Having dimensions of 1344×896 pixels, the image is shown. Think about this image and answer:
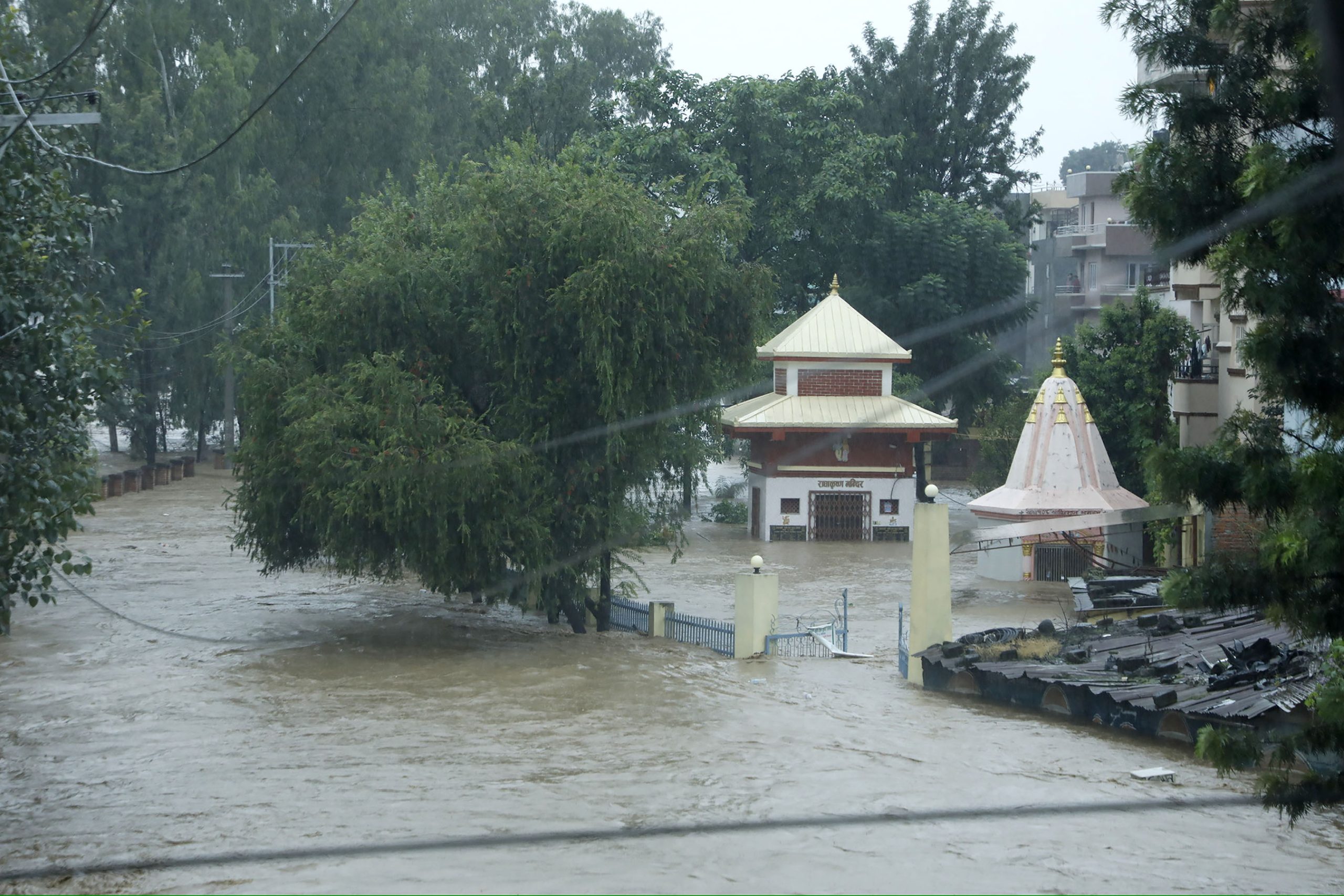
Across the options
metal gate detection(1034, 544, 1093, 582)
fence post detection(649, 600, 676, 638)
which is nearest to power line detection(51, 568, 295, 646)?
fence post detection(649, 600, 676, 638)

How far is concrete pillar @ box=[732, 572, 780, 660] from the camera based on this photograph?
22547 mm

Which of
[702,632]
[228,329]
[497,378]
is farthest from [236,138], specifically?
[702,632]

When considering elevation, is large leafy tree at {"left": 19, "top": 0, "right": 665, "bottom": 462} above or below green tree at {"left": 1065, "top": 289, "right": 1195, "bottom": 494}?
above

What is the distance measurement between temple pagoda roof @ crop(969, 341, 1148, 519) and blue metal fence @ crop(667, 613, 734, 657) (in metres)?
10.7

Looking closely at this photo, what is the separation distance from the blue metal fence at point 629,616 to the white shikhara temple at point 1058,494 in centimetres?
1046

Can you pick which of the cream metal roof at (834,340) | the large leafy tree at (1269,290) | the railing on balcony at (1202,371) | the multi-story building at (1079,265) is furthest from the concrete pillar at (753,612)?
the multi-story building at (1079,265)

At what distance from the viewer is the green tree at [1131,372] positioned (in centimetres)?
3416

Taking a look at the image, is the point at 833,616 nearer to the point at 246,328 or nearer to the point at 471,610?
the point at 471,610

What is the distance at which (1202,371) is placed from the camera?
97.0 feet

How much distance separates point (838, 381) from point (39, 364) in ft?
103

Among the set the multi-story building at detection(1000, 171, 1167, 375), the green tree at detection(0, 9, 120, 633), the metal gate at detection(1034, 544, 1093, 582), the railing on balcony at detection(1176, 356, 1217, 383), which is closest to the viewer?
the green tree at detection(0, 9, 120, 633)

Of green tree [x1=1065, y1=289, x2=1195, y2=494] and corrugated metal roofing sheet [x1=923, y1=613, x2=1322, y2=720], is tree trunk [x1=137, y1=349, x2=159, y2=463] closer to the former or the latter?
green tree [x1=1065, y1=289, x2=1195, y2=494]

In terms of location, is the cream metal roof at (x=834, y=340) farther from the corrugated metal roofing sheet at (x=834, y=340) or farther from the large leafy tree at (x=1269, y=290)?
the large leafy tree at (x=1269, y=290)

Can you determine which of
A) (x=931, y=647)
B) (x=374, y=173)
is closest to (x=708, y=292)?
(x=931, y=647)
